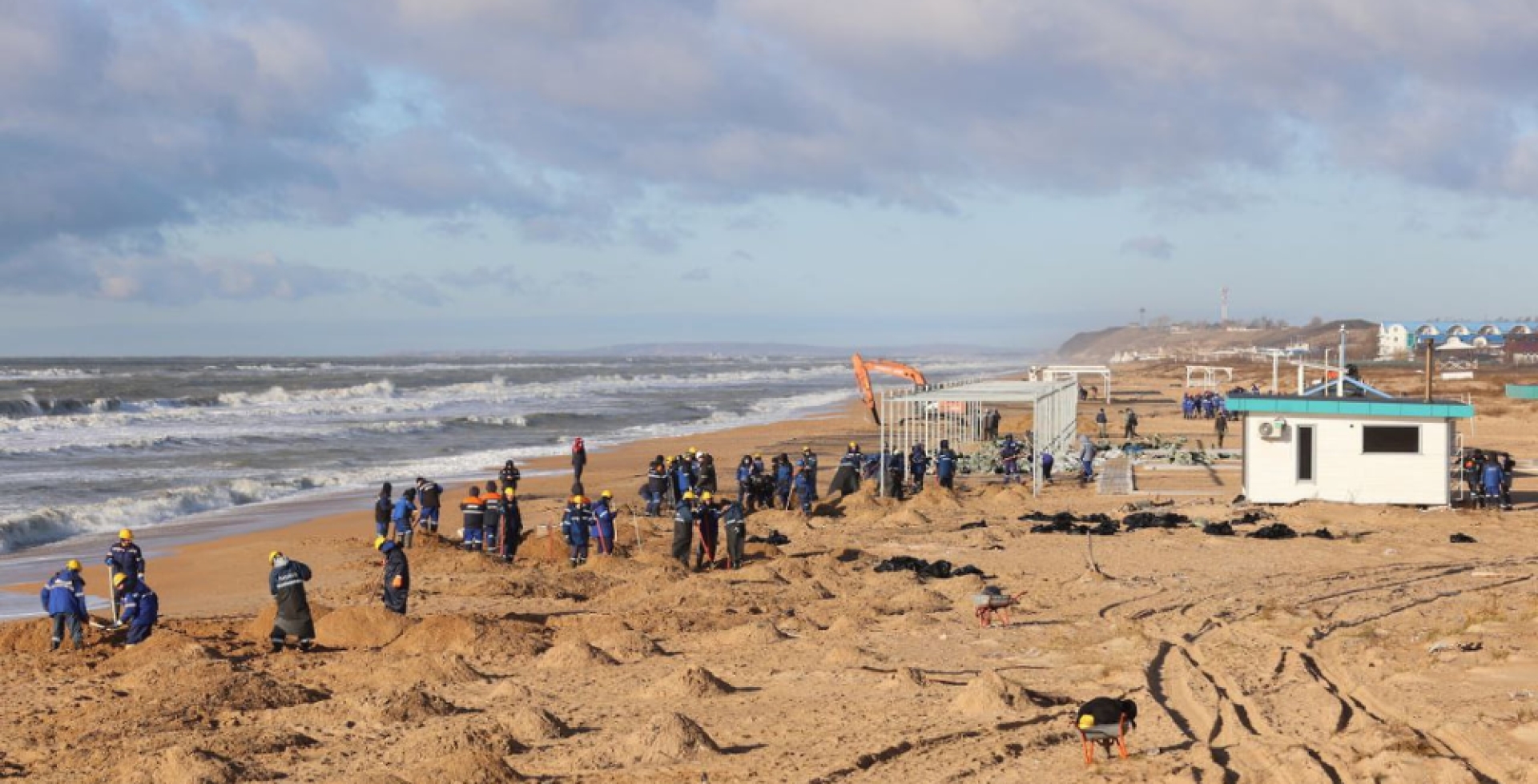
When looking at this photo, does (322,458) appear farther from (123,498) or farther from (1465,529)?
(1465,529)

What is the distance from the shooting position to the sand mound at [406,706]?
1075 centimetres

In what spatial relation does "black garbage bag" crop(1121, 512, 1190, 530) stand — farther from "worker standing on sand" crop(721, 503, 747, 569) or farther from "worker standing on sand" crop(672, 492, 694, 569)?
"worker standing on sand" crop(672, 492, 694, 569)

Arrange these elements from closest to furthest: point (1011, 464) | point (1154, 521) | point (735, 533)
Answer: point (735, 533) < point (1154, 521) < point (1011, 464)

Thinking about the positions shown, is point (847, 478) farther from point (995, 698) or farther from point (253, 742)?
point (253, 742)

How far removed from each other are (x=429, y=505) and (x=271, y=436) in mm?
30050

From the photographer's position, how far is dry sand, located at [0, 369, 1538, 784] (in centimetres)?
926

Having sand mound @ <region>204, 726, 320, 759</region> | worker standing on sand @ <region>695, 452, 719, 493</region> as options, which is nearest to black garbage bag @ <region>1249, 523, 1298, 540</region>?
worker standing on sand @ <region>695, 452, 719, 493</region>

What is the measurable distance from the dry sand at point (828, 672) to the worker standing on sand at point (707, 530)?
633 millimetres

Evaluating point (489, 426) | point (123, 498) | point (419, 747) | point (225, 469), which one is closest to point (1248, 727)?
point (419, 747)

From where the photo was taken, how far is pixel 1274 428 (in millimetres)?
23234

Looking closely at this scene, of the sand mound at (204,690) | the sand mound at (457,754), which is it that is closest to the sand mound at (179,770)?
the sand mound at (457,754)

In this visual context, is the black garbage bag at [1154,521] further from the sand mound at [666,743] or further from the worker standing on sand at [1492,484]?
the sand mound at [666,743]

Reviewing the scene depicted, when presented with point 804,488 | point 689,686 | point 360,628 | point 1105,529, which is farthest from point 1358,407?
point 360,628

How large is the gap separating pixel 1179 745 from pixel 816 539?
1259 cm
